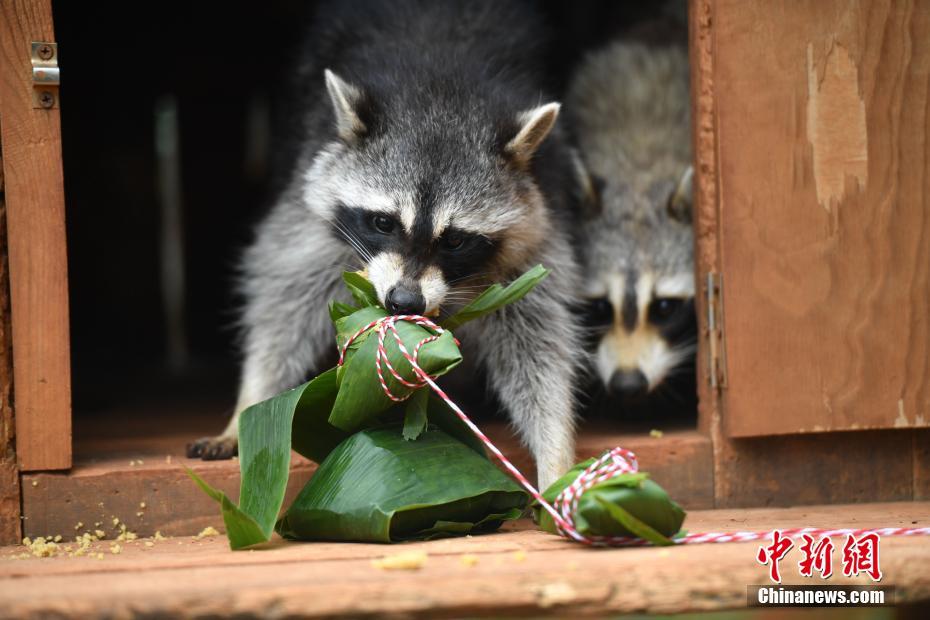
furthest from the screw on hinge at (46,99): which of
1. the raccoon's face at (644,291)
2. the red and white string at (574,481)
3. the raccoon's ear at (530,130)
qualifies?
the raccoon's face at (644,291)

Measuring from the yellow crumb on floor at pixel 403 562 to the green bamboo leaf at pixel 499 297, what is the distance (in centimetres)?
68

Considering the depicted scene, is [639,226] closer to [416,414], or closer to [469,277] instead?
[469,277]

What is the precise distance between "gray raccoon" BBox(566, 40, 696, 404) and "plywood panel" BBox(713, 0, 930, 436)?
56 cm

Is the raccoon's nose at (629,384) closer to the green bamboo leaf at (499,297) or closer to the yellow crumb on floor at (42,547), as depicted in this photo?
the green bamboo leaf at (499,297)

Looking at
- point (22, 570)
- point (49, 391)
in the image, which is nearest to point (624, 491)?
point (22, 570)

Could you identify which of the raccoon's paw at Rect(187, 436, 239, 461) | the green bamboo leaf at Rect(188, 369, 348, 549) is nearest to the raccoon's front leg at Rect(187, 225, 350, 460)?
the raccoon's paw at Rect(187, 436, 239, 461)

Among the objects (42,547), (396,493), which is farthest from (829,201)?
(42,547)

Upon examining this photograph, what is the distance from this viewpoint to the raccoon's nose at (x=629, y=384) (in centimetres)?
316

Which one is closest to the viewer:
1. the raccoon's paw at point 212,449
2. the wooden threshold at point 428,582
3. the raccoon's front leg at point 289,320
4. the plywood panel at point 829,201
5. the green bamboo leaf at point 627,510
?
the wooden threshold at point 428,582

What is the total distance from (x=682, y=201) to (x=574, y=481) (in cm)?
144

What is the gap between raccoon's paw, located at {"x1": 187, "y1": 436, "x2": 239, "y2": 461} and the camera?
2.84m

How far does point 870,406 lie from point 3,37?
2.28 meters

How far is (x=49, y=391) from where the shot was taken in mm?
2574

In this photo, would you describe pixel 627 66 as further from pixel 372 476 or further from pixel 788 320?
pixel 372 476
